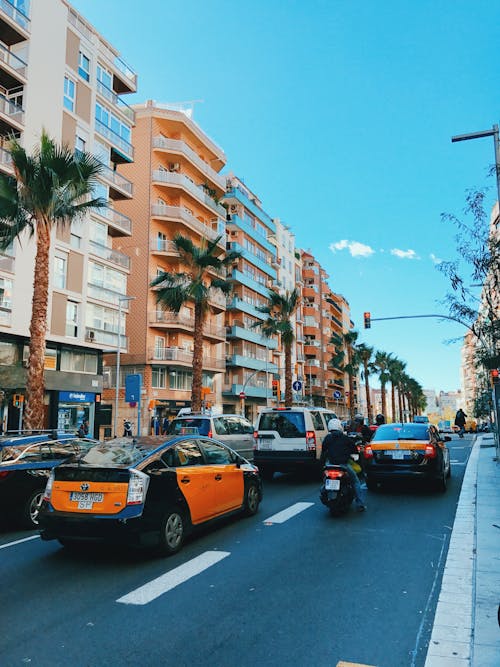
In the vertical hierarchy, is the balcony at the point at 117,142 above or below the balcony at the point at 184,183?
below

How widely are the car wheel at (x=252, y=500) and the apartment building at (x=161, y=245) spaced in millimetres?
31514

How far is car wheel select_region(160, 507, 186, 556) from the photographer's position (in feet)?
21.3

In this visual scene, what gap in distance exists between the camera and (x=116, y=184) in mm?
36344

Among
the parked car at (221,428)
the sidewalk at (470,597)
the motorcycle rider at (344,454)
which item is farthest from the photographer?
the parked car at (221,428)

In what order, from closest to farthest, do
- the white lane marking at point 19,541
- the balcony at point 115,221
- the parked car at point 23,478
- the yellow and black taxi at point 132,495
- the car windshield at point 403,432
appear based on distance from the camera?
the yellow and black taxi at point 132,495
the white lane marking at point 19,541
the parked car at point 23,478
the car windshield at point 403,432
the balcony at point 115,221

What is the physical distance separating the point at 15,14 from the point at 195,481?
30.5 metres

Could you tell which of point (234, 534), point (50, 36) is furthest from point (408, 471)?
point (50, 36)

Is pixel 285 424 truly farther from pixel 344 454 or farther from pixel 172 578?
pixel 172 578

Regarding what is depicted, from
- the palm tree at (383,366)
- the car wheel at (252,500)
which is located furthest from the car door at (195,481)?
the palm tree at (383,366)

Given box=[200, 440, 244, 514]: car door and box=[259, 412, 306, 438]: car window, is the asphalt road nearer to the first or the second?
box=[200, 440, 244, 514]: car door

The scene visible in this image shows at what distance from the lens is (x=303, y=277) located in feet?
289

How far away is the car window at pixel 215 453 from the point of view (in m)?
8.05

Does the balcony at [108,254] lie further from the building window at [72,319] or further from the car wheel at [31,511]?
the car wheel at [31,511]

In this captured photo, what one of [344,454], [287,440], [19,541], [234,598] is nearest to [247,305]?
[287,440]
